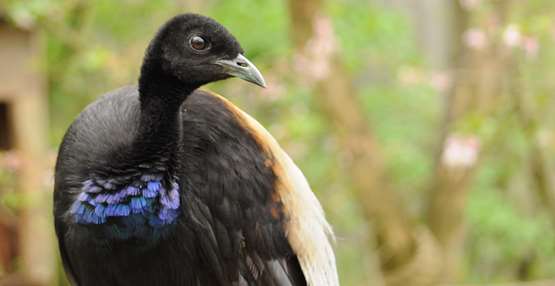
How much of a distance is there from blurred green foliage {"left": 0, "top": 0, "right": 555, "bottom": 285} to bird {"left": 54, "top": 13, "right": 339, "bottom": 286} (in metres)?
2.65

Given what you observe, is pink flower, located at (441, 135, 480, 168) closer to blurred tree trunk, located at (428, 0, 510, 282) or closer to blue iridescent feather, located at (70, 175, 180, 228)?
blurred tree trunk, located at (428, 0, 510, 282)

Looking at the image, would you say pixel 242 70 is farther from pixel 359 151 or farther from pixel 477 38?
pixel 359 151

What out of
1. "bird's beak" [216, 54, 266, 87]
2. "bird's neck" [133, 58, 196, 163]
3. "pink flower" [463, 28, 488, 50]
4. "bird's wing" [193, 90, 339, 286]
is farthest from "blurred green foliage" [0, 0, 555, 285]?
"bird's beak" [216, 54, 266, 87]

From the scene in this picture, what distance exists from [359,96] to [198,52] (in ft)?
14.3

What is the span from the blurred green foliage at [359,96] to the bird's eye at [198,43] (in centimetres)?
291

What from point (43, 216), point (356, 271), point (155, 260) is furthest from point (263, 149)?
point (356, 271)

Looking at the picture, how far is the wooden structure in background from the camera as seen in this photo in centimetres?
540

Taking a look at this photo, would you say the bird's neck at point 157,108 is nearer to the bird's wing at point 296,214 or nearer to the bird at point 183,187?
the bird at point 183,187

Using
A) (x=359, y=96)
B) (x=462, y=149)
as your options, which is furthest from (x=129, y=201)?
(x=359, y=96)

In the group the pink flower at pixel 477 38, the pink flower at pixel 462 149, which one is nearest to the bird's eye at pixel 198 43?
the pink flower at pixel 462 149

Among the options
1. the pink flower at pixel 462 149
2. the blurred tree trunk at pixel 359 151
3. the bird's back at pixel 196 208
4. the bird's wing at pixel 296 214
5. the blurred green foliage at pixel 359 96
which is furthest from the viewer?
the blurred green foliage at pixel 359 96

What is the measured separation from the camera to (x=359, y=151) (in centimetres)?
615

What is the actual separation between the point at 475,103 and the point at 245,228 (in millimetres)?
3864

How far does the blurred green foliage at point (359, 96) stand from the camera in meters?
6.07
